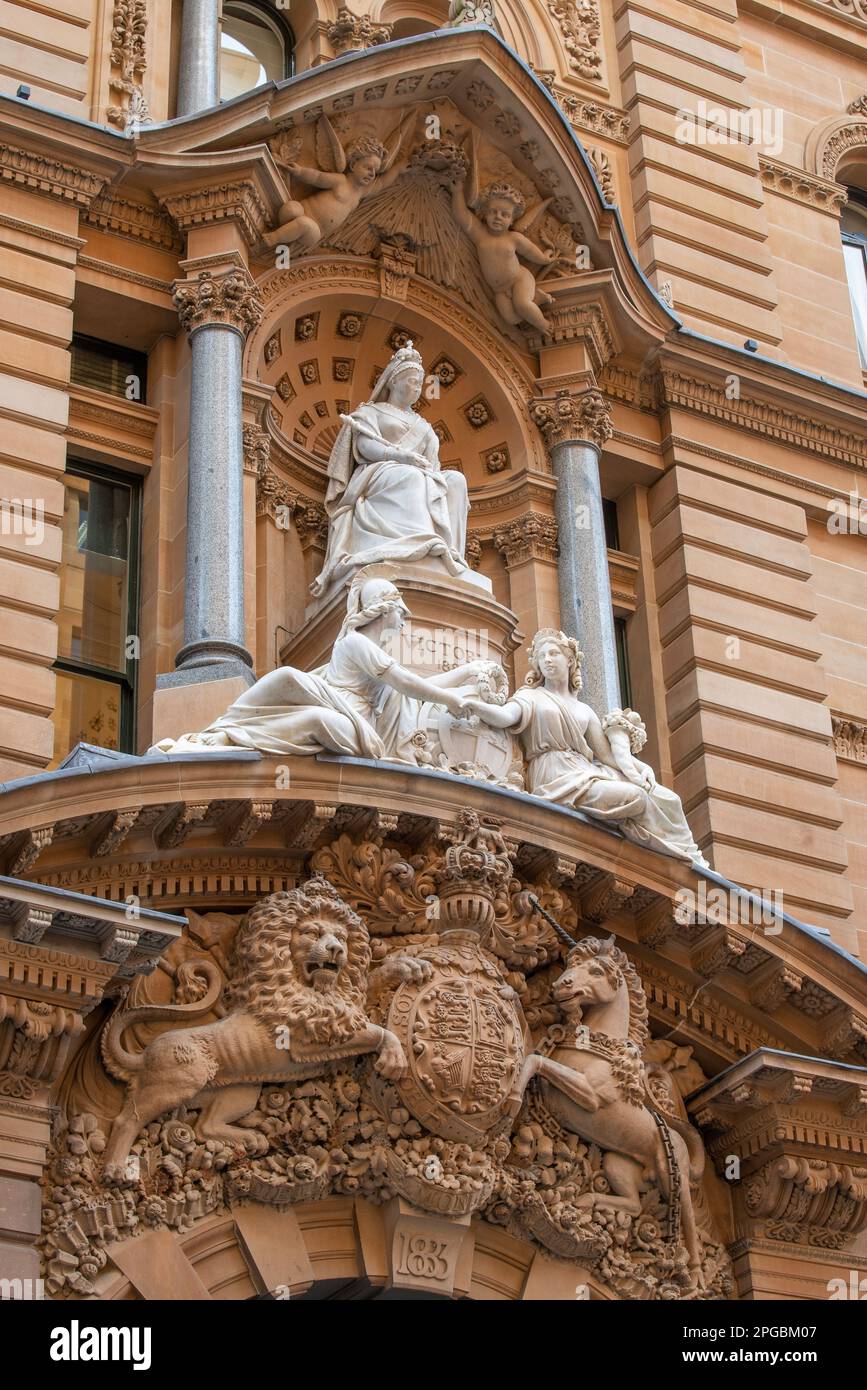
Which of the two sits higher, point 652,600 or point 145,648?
point 652,600

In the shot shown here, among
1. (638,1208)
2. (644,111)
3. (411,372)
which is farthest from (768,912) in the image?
(644,111)

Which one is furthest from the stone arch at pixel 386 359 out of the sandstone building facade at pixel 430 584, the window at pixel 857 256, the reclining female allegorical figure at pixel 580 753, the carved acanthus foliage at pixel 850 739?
the window at pixel 857 256

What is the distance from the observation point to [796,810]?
1711 centimetres

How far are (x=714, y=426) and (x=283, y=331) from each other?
147 inches

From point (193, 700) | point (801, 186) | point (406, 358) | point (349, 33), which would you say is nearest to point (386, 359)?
point (406, 358)

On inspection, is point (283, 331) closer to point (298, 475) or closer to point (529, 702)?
point (298, 475)

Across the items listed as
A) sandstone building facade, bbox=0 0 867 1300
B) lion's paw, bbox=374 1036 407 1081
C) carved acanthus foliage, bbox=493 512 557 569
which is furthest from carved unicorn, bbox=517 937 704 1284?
carved acanthus foliage, bbox=493 512 557 569

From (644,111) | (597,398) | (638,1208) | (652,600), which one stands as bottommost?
(638,1208)

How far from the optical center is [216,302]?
53.2ft

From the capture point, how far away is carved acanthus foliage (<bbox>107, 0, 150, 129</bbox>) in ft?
57.0

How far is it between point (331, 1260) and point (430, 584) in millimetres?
4574

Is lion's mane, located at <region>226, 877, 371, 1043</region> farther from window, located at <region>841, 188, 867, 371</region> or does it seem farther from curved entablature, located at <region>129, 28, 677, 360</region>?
window, located at <region>841, 188, 867, 371</region>

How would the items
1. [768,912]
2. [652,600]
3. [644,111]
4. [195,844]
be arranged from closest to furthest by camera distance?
[195,844], [768,912], [652,600], [644,111]

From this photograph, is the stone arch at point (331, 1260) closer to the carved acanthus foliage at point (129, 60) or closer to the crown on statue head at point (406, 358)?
the crown on statue head at point (406, 358)
